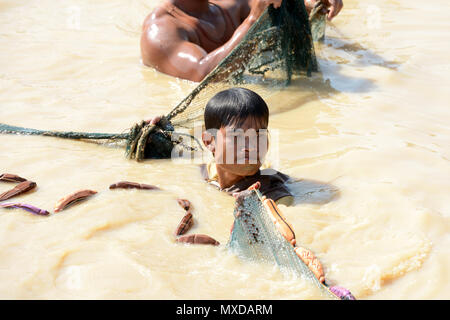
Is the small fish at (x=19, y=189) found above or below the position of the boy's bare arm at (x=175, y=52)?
below

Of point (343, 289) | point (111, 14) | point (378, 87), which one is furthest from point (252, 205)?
point (111, 14)

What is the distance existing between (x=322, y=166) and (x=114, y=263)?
141 centimetres

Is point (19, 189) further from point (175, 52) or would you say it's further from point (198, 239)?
point (175, 52)

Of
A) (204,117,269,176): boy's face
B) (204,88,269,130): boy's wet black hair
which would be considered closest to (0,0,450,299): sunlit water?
(204,117,269,176): boy's face

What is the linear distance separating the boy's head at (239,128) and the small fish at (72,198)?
68 cm

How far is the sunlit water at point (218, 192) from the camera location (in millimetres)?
1922

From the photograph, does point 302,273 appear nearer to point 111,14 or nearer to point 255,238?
point 255,238

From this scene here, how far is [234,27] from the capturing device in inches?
195

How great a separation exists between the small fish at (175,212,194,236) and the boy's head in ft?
1.29

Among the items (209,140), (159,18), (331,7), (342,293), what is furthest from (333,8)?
(342,293)

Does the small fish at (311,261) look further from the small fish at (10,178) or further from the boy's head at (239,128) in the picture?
the small fish at (10,178)

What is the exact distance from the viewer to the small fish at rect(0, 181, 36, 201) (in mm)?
2521

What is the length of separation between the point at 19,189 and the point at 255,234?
128cm

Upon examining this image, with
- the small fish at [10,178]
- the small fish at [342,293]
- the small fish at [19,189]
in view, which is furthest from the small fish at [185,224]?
the small fish at [10,178]
